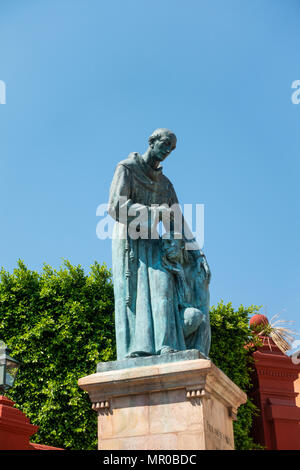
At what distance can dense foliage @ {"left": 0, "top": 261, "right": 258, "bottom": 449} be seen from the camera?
40.8 ft

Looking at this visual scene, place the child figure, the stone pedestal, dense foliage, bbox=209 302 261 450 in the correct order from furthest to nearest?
dense foliage, bbox=209 302 261 450 < the child figure < the stone pedestal

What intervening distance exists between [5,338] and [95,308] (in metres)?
2.09

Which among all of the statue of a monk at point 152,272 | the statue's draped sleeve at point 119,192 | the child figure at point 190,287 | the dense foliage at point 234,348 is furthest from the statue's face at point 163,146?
the dense foliage at point 234,348

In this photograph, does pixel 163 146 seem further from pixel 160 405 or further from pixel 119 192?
pixel 160 405

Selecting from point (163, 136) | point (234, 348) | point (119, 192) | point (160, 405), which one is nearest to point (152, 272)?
point (119, 192)

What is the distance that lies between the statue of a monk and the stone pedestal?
325mm

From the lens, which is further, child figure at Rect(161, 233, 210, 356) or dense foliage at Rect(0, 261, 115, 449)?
dense foliage at Rect(0, 261, 115, 449)

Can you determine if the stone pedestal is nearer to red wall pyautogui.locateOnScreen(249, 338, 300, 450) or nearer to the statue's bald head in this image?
the statue's bald head

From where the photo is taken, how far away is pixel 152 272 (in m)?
5.45

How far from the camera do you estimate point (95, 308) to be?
13.5 meters

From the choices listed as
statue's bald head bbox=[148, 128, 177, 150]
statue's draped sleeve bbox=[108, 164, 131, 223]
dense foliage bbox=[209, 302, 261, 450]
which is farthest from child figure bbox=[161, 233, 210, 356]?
dense foliage bbox=[209, 302, 261, 450]

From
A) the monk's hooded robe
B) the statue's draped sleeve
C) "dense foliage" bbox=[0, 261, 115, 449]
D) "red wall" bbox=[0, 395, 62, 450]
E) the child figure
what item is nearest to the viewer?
the monk's hooded robe

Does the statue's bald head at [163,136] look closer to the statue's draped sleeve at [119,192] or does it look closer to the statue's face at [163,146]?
the statue's face at [163,146]

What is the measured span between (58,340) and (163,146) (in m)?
8.19
